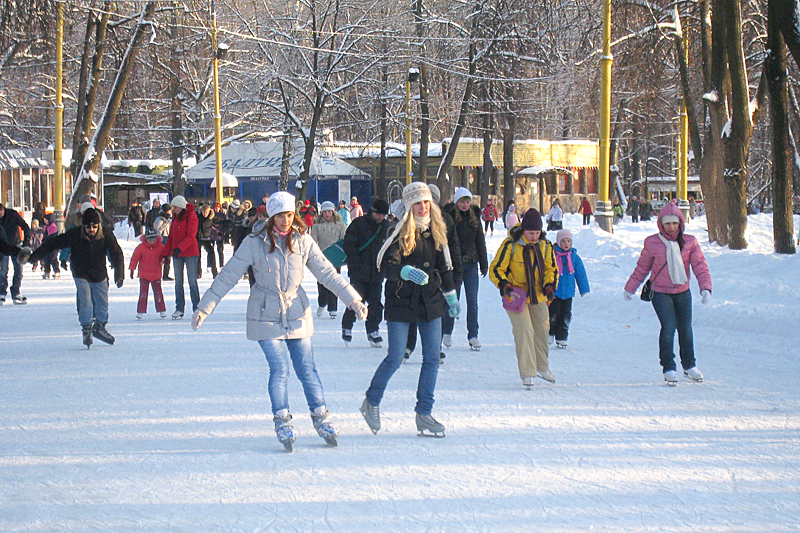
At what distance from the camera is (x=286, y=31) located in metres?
33.1

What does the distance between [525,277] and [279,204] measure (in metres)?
2.69

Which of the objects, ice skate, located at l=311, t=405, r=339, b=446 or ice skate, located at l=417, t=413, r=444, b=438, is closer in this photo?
ice skate, located at l=311, t=405, r=339, b=446

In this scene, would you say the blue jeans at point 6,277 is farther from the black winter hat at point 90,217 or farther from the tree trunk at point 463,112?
the tree trunk at point 463,112

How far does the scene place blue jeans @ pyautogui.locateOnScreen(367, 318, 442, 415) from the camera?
6066mm

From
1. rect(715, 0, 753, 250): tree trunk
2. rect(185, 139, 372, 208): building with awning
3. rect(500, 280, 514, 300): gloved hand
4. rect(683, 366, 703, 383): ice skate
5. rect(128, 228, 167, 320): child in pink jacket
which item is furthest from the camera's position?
rect(185, 139, 372, 208): building with awning

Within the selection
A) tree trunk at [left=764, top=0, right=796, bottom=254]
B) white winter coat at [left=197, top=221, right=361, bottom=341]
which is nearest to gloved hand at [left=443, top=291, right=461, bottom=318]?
white winter coat at [left=197, top=221, right=361, bottom=341]

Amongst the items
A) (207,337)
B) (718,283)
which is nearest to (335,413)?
(207,337)

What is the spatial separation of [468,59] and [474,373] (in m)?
23.2

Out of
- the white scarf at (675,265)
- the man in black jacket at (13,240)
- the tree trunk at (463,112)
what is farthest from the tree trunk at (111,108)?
the white scarf at (675,265)

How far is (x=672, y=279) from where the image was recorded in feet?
25.7

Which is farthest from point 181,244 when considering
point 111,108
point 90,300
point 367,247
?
point 111,108

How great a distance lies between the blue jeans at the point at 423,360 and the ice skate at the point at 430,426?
0.12 ft

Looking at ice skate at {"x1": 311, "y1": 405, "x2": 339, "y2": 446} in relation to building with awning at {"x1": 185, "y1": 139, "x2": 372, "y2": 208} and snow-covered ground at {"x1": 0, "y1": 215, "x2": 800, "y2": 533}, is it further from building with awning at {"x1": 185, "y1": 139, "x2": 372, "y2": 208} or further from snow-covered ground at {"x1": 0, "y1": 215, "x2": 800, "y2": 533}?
building with awning at {"x1": 185, "y1": 139, "x2": 372, "y2": 208}

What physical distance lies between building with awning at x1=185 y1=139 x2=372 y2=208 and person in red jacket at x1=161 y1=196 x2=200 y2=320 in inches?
1044
